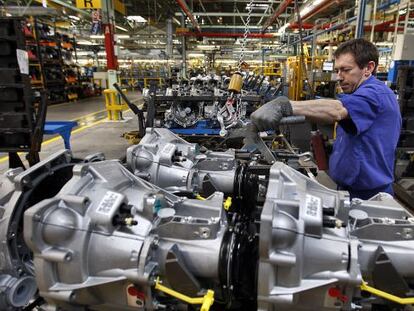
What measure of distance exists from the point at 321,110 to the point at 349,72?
45 centimetres

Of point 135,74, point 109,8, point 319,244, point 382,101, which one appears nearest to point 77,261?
point 319,244

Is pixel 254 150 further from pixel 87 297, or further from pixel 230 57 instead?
pixel 230 57

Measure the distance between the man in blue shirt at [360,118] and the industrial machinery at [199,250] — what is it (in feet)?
1.33

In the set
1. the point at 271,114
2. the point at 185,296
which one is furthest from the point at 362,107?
the point at 185,296

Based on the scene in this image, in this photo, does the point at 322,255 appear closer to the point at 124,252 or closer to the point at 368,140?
the point at 124,252

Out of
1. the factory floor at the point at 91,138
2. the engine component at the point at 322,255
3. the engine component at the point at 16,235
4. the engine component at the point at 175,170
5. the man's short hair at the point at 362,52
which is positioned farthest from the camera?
the factory floor at the point at 91,138

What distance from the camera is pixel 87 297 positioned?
113 centimetres

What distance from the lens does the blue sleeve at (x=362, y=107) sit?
150 cm

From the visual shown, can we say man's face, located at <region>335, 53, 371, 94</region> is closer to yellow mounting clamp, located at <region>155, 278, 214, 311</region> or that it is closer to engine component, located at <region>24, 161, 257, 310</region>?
engine component, located at <region>24, 161, 257, 310</region>

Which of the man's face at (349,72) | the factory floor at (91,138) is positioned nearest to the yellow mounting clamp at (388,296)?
the man's face at (349,72)

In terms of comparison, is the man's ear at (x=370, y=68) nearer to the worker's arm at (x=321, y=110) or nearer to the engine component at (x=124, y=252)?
the worker's arm at (x=321, y=110)

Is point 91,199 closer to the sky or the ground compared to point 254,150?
closer to the sky

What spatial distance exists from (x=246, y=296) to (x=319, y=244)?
39 centimetres

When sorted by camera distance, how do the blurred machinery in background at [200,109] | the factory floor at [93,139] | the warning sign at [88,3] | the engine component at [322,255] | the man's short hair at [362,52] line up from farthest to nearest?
the warning sign at [88,3] < the factory floor at [93,139] < the blurred machinery in background at [200,109] < the man's short hair at [362,52] < the engine component at [322,255]
